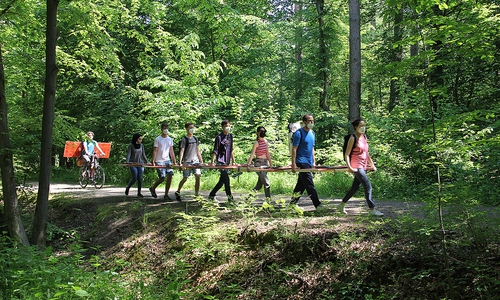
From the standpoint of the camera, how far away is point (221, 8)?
30.6 feet

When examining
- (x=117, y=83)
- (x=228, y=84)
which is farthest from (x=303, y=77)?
(x=117, y=83)

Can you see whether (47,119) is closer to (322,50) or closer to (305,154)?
(305,154)

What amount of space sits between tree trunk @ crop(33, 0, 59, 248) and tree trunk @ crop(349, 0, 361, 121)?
9.63 meters

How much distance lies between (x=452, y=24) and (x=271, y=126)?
1281cm

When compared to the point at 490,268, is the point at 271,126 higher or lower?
higher

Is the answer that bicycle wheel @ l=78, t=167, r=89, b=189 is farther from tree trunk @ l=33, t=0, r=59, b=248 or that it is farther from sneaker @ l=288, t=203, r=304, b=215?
sneaker @ l=288, t=203, r=304, b=215

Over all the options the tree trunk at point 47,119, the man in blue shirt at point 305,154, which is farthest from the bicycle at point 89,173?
the man in blue shirt at point 305,154

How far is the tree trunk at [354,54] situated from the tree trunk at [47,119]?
31.6 feet

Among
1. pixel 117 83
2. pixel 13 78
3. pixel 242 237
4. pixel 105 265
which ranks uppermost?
pixel 117 83

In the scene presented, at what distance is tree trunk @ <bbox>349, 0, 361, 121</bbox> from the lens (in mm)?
14742

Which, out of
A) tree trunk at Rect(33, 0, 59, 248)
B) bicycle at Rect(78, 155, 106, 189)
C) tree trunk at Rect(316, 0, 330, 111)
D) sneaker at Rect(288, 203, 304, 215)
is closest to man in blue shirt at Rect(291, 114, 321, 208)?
sneaker at Rect(288, 203, 304, 215)

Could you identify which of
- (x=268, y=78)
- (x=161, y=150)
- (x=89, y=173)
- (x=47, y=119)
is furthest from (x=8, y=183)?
(x=268, y=78)

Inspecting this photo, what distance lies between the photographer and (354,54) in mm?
15070

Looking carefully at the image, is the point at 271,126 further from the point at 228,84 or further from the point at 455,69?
the point at 455,69
